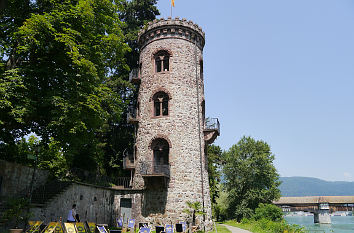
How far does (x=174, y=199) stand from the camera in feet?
61.4

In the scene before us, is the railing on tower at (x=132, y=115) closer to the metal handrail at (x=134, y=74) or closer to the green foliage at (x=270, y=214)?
the metal handrail at (x=134, y=74)

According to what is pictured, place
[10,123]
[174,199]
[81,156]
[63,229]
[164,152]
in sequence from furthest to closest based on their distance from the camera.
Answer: [81,156] < [164,152] < [174,199] < [10,123] < [63,229]

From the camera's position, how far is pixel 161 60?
2238 cm

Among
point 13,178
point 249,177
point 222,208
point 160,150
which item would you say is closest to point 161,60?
point 160,150

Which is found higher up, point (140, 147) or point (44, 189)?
point (140, 147)

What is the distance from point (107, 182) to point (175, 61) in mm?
10513

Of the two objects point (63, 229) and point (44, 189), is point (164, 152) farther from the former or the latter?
point (63, 229)

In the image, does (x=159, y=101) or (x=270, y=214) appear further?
(x=270, y=214)

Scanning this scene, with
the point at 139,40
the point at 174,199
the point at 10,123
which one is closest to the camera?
the point at 10,123

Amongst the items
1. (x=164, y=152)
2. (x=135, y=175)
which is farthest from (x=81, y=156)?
(x=164, y=152)

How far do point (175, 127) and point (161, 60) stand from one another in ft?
18.9

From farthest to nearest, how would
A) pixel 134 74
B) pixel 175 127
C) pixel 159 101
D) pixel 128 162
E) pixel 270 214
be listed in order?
pixel 270 214 < pixel 134 74 < pixel 128 162 < pixel 159 101 < pixel 175 127

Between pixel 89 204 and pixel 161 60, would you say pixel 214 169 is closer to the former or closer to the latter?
pixel 161 60

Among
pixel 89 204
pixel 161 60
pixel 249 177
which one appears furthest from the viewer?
pixel 249 177
